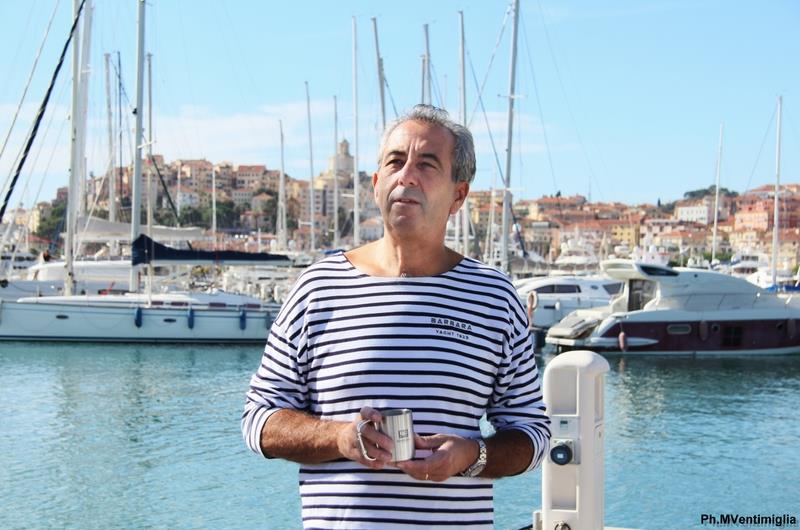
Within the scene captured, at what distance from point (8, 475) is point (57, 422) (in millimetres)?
3228

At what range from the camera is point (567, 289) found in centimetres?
2661

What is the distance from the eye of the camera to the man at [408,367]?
2.07m

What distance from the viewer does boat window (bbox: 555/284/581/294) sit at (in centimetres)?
2649

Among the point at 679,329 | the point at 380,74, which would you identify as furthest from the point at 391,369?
the point at 380,74

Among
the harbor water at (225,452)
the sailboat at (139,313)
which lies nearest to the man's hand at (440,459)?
the harbor water at (225,452)

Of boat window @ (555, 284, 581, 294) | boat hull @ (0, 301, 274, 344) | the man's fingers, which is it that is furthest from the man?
boat window @ (555, 284, 581, 294)

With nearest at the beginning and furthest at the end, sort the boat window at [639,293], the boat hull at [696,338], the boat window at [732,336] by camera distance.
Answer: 1. the boat hull at [696,338]
2. the boat window at [732,336]
3. the boat window at [639,293]

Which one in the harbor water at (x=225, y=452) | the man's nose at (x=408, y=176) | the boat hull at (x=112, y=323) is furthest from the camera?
the boat hull at (x=112, y=323)

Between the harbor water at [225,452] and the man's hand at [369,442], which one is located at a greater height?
the man's hand at [369,442]

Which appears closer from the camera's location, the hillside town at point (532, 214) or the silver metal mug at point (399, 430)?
the silver metal mug at point (399, 430)

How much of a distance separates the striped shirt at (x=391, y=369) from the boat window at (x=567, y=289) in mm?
24551

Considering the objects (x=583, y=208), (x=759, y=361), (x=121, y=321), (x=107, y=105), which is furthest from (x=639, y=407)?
(x=583, y=208)

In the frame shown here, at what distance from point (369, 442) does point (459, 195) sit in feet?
2.24

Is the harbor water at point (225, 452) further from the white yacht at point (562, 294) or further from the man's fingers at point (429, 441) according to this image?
the man's fingers at point (429, 441)
